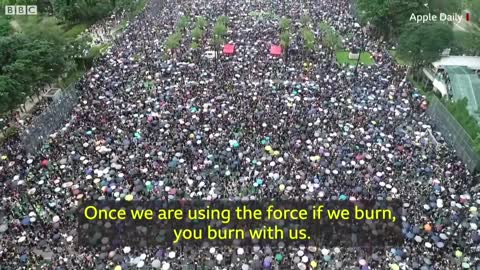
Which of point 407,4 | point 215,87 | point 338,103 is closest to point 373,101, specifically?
point 338,103

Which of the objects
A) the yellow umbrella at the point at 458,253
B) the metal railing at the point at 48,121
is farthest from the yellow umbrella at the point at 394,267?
the metal railing at the point at 48,121

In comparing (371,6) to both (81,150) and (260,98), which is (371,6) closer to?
(260,98)

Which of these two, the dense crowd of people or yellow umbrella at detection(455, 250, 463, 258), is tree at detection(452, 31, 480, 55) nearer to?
the dense crowd of people

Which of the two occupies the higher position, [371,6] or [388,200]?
[371,6]

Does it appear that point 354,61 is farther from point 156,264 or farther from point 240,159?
point 156,264

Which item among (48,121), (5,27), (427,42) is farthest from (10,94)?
(427,42)

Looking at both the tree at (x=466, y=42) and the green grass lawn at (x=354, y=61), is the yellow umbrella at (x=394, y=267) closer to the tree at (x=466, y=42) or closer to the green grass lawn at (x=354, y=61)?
the green grass lawn at (x=354, y=61)

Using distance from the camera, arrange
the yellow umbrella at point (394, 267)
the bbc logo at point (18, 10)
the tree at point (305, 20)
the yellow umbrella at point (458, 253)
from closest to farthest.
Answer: the yellow umbrella at point (394, 267) → the yellow umbrella at point (458, 253) → the bbc logo at point (18, 10) → the tree at point (305, 20)
